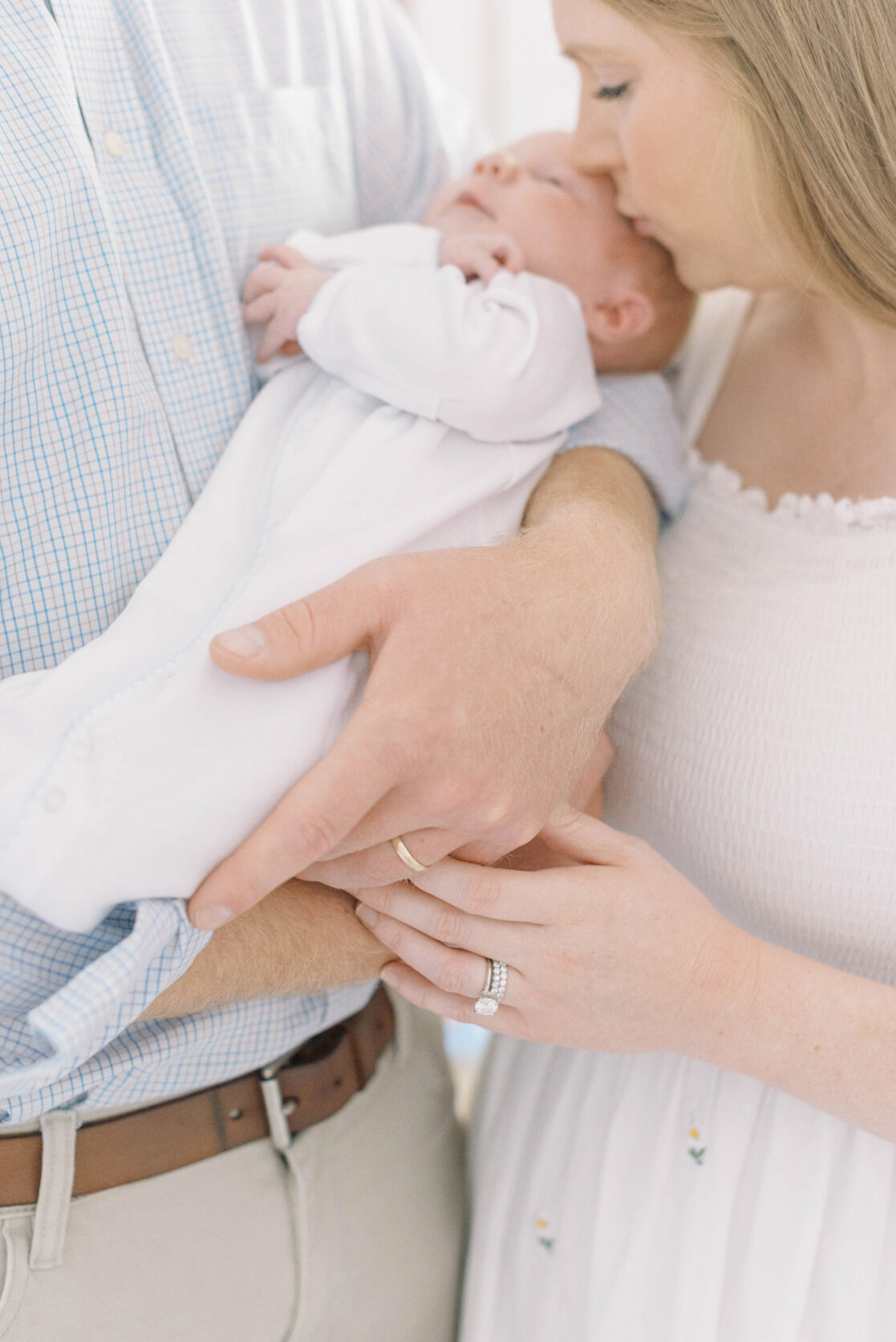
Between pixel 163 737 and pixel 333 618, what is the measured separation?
0.16 meters

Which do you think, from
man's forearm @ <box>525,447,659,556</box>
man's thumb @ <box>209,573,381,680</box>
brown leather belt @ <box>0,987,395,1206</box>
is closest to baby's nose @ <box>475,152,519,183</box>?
man's forearm @ <box>525,447,659,556</box>

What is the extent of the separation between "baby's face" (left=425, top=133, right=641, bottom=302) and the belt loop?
111 cm

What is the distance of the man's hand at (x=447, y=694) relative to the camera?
2.62 feet

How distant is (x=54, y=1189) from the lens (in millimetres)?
981

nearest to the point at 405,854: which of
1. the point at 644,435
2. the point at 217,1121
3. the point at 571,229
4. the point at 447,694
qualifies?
the point at 447,694

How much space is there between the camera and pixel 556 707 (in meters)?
0.91

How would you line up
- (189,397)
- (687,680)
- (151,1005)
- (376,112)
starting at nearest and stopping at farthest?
(151,1005)
(189,397)
(687,680)
(376,112)

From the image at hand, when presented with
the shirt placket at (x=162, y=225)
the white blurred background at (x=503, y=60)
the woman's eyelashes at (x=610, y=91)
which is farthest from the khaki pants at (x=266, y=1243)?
the white blurred background at (x=503, y=60)

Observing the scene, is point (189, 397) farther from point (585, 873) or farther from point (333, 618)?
point (585, 873)

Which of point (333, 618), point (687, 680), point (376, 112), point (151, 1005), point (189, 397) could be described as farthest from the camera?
point (376, 112)

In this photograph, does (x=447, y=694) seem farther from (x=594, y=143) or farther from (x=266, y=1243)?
(x=594, y=143)

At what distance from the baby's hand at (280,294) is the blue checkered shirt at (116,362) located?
0.03m

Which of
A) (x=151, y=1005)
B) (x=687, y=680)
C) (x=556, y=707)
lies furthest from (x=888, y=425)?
(x=151, y=1005)

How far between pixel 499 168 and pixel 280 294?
1.40ft
